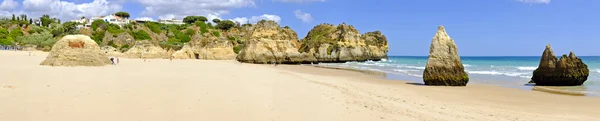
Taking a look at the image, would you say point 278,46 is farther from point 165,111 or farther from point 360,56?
point 165,111

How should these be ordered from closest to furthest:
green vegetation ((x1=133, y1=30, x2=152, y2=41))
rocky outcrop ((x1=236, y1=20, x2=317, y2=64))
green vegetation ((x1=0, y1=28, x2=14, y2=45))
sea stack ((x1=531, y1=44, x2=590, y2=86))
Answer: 1. sea stack ((x1=531, y1=44, x2=590, y2=86))
2. rocky outcrop ((x1=236, y1=20, x2=317, y2=64))
3. green vegetation ((x1=0, y1=28, x2=14, y2=45))
4. green vegetation ((x1=133, y1=30, x2=152, y2=41))

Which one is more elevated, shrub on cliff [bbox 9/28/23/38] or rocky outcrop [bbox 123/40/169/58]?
shrub on cliff [bbox 9/28/23/38]

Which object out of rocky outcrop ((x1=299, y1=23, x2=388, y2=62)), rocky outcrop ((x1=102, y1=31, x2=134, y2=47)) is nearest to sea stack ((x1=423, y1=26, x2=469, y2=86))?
rocky outcrop ((x1=299, y1=23, x2=388, y2=62))

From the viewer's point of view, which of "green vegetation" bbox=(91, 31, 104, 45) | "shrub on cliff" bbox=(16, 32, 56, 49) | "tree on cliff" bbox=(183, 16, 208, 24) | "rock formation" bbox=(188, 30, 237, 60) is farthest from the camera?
"tree on cliff" bbox=(183, 16, 208, 24)

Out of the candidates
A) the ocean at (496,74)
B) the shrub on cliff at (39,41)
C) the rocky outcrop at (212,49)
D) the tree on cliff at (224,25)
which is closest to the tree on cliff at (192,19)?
the tree on cliff at (224,25)

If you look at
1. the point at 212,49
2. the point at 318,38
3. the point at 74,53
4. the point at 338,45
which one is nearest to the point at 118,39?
the point at 212,49

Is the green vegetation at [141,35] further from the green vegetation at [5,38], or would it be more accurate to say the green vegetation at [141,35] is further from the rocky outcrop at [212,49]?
the rocky outcrop at [212,49]

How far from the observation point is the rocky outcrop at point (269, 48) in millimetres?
48500

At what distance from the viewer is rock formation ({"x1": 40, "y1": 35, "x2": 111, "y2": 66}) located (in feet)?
74.1

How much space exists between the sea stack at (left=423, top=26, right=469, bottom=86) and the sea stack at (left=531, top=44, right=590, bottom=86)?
4257 millimetres

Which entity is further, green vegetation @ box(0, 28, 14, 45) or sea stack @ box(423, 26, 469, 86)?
green vegetation @ box(0, 28, 14, 45)

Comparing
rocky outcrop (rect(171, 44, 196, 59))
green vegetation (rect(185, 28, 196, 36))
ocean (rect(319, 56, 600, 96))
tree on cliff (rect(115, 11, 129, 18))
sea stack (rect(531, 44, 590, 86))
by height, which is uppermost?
tree on cliff (rect(115, 11, 129, 18))

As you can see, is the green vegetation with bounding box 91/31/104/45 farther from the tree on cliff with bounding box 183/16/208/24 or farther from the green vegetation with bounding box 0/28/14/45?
the tree on cliff with bounding box 183/16/208/24

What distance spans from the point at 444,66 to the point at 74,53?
19288 mm
